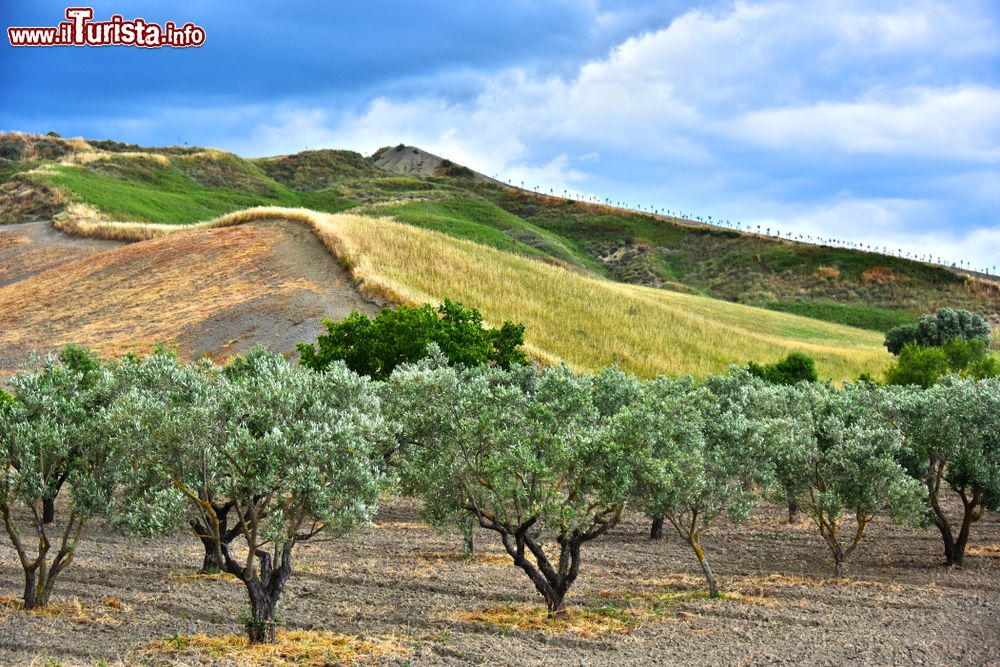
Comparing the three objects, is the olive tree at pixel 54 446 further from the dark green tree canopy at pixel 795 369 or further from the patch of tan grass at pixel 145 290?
the dark green tree canopy at pixel 795 369

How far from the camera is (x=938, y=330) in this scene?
82.9 m

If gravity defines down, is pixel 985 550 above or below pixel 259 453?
below

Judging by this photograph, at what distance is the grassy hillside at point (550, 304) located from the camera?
6119cm

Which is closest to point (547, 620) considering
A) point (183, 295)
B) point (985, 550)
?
point (985, 550)

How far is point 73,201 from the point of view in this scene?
108m

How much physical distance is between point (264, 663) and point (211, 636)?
8.02 feet

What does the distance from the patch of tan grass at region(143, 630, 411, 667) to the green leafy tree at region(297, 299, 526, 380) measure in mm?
18907

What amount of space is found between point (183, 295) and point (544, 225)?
126 metres

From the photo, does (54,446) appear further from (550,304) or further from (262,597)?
(550,304)

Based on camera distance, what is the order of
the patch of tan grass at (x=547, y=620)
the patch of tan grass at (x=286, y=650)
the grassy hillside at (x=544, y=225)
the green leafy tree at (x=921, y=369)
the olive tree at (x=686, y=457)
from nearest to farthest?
the patch of tan grass at (x=286, y=650) < the olive tree at (x=686, y=457) < the patch of tan grass at (x=547, y=620) < the green leafy tree at (x=921, y=369) < the grassy hillside at (x=544, y=225)

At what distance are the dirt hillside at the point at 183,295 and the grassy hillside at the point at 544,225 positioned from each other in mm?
29465

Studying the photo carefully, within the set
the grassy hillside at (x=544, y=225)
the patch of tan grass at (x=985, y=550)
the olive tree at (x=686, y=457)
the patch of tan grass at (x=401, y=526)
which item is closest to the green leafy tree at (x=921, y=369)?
the patch of tan grass at (x=985, y=550)

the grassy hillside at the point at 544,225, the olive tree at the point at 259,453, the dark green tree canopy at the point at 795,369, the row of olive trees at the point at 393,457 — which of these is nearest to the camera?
the olive tree at the point at 259,453

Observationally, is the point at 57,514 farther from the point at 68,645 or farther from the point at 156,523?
the point at 156,523
